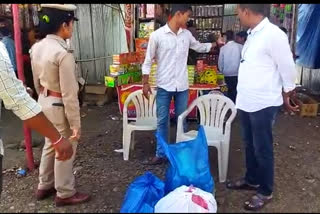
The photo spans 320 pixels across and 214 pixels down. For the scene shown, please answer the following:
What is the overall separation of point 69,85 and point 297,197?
225cm

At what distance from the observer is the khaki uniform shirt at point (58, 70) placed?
2.87m

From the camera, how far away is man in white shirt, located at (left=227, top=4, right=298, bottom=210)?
2811mm

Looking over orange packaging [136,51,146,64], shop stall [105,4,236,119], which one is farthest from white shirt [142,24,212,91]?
orange packaging [136,51,146,64]

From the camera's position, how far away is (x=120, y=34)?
24.6ft

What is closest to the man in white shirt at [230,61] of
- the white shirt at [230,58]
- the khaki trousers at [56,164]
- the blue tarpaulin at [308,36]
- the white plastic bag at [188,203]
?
the white shirt at [230,58]

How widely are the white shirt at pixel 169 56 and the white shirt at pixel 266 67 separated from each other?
105 cm

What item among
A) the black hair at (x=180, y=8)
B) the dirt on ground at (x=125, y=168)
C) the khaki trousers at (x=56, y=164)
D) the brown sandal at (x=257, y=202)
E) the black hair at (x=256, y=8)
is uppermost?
the black hair at (x=180, y=8)

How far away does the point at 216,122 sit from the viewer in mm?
4031

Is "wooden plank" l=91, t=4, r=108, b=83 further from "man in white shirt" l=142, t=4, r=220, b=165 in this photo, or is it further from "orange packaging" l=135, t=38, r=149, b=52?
"man in white shirt" l=142, t=4, r=220, b=165

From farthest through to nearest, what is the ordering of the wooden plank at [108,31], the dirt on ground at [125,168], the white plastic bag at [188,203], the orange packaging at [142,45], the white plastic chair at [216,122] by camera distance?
the wooden plank at [108,31] → the orange packaging at [142,45] → the white plastic chair at [216,122] → the dirt on ground at [125,168] → the white plastic bag at [188,203]

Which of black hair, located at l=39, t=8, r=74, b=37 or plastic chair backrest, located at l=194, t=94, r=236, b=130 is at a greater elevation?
black hair, located at l=39, t=8, r=74, b=37

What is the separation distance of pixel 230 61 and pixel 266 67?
2910 mm

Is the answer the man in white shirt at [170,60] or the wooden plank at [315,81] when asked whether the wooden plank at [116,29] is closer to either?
the man in white shirt at [170,60]

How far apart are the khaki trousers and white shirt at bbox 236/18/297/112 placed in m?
1.50
